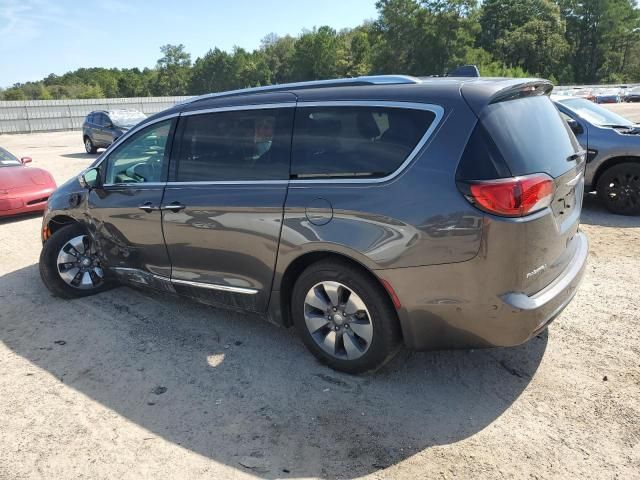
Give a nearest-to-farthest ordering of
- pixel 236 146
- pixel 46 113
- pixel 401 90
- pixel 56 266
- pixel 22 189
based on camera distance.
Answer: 1. pixel 401 90
2. pixel 236 146
3. pixel 56 266
4. pixel 22 189
5. pixel 46 113

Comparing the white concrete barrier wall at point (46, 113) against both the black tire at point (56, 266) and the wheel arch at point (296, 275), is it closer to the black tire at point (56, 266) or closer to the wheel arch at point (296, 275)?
the black tire at point (56, 266)

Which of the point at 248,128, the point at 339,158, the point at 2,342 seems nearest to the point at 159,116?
the point at 248,128

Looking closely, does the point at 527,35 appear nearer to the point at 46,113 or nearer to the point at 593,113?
the point at 46,113

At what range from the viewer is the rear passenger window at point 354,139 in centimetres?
309

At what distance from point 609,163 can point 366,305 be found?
234 inches

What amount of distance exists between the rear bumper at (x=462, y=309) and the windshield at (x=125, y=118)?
56.9ft

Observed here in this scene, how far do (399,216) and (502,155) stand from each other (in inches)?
25.7

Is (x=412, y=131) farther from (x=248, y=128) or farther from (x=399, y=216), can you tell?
(x=248, y=128)

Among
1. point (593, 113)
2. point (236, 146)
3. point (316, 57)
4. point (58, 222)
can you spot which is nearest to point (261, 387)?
point (236, 146)

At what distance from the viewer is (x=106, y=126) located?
61.1ft

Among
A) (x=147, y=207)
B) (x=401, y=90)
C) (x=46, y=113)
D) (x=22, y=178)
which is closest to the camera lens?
(x=401, y=90)

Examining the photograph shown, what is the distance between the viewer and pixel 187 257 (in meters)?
4.09

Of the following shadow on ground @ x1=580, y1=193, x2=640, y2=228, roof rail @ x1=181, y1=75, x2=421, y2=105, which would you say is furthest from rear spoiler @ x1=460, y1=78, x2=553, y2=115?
shadow on ground @ x1=580, y1=193, x2=640, y2=228

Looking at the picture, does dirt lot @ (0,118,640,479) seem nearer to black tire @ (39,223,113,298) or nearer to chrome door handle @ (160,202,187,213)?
black tire @ (39,223,113,298)
